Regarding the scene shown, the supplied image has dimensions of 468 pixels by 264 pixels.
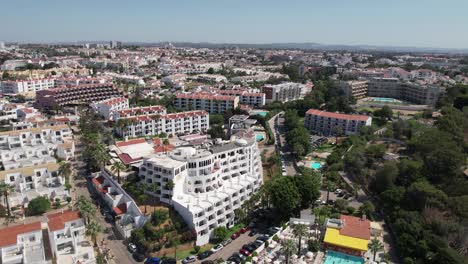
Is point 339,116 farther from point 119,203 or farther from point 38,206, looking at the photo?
point 38,206

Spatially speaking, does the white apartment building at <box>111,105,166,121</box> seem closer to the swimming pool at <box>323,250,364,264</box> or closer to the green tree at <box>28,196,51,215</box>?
the green tree at <box>28,196,51,215</box>

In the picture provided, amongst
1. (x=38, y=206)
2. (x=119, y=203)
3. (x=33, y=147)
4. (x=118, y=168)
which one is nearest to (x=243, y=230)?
(x=119, y=203)

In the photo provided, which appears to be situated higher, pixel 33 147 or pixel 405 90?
pixel 405 90

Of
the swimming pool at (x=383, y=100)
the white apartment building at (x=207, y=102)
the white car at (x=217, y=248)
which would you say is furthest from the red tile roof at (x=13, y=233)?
the swimming pool at (x=383, y=100)

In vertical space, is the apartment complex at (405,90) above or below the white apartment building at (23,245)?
above

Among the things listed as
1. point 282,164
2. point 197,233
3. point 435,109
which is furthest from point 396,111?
point 197,233

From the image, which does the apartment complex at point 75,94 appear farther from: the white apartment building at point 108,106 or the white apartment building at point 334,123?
the white apartment building at point 334,123
